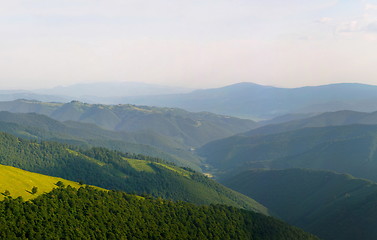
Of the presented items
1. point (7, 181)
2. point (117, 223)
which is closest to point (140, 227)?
point (117, 223)

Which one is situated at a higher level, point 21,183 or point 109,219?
point 21,183

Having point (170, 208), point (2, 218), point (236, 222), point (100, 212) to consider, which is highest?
point (2, 218)

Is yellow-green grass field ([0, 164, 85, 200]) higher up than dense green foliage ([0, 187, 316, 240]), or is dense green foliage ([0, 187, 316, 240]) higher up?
yellow-green grass field ([0, 164, 85, 200])

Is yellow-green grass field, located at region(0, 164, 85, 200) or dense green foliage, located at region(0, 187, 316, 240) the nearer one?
dense green foliage, located at region(0, 187, 316, 240)

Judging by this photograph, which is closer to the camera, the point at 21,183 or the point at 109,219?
the point at 21,183

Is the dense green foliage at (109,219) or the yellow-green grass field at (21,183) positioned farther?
the yellow-green grass field at (21,183)

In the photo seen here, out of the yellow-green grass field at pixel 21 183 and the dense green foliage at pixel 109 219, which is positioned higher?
the yellow-green grass field at pixel 21 183

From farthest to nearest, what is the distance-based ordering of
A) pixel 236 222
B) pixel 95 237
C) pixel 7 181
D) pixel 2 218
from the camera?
pixel 236 222 < pixel 7 181 < pixel 95 237 < pixel 2 218

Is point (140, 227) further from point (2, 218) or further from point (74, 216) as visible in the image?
point (2, 218)
